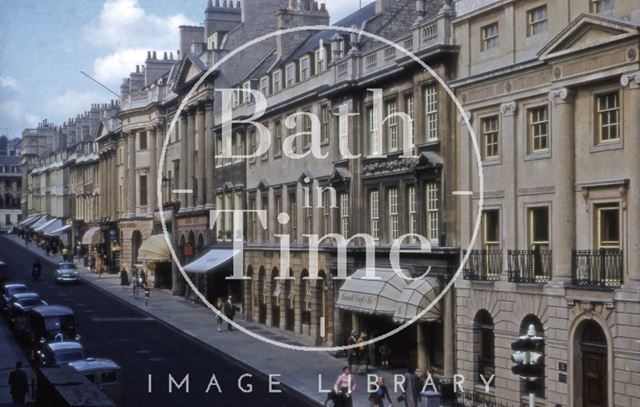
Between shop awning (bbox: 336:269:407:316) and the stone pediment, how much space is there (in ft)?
40.6

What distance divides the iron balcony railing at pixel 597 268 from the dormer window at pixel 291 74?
89.2 ft

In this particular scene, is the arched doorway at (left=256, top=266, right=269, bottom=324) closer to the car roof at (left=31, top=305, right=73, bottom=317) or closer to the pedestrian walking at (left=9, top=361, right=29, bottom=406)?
the car roof at (left=31, top=305, right=73, bottom=317)

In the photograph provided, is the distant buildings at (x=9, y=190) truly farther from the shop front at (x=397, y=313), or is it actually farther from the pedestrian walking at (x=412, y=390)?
the pedestrian walking at (x=412, y=390)

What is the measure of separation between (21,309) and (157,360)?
36.9 feet

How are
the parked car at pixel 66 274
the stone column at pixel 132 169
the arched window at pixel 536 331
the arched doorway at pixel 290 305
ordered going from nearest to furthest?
the arched window at pixel 536 331 → the arched doorway at pixel 290 305 → the parked car at pixel 66 274 → the stone column at pixel 132 169

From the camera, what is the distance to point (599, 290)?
28359 millimetres

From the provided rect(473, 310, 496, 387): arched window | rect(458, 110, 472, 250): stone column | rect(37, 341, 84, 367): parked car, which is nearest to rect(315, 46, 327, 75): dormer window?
rect(458, 110, 472, 250): stone column

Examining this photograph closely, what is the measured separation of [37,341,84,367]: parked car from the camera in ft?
119

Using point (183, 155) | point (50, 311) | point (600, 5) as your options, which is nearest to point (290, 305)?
point (50, 311)

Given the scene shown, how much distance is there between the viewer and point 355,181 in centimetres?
4503

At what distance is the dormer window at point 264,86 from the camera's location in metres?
58.8

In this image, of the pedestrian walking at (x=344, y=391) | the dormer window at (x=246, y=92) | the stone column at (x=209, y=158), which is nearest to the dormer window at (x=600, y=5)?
the pedestrian walking at (x=344, y=391)

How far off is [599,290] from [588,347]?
77.6 inches

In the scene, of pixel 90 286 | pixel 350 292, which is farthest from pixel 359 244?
pixel 90 286
